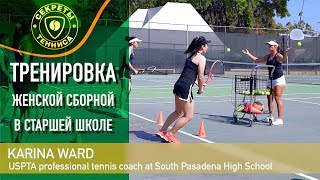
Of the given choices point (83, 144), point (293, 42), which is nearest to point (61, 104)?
point (83, 144)

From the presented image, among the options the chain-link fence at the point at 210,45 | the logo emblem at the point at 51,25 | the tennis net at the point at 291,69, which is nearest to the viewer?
the logo emblem at the point at 51,25

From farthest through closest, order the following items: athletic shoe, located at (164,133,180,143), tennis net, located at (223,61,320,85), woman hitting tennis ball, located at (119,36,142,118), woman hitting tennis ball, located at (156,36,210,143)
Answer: tennis net, located at (223,61,320,85) → woman hitting tennis ball, located at (119,36,142,118) → athletic shoe, located at (164,133,180,143) → woman hitting tennis ball, located at (156,36,210,143)

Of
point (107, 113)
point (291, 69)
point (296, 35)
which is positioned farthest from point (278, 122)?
point (291, 69)

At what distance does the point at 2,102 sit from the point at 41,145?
2.50m

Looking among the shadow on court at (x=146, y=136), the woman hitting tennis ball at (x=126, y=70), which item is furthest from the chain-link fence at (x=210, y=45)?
the shadow on court at (x=146, y=136)

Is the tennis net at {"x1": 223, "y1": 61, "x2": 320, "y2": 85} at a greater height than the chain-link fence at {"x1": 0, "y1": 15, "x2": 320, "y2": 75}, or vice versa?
Answer: the chain-link fence at {"x1": 0, "y1": 15, "x2": 320, "y2": 75}

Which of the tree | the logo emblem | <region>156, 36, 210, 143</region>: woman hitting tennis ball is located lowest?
<region>156, 36, 210, 143</region>: woman hitting tennis ball

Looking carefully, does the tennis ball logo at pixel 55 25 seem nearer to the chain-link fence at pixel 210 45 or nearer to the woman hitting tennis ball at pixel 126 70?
the woman hitting tennis ball at pixel 126 70

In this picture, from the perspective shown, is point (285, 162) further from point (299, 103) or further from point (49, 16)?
point (299, 103)

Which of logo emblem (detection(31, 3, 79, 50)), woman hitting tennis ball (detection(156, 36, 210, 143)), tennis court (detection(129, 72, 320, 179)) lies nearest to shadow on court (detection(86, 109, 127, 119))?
tennis court (detection(129, 72, 320, 179))

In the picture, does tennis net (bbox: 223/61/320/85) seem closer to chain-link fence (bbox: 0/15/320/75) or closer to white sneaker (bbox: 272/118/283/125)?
chain-link fence (bbox: 0/15/320/75)

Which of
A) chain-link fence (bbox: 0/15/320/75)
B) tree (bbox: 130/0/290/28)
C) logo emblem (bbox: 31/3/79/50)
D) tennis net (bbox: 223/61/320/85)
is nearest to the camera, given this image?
logo emblem (bbox: 31/3/79/50)

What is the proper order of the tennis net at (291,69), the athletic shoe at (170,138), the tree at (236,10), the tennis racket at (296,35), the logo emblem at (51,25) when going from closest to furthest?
1. the athletic shoe at (170,138)
2. the logo emblem at (51,25)
3. the tennis racket at (296,35)
4. the tennis net at (291,69)
5. the tree at (236,10)

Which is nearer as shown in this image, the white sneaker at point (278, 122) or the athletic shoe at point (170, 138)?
the athletic shoe at point (170, 138)
